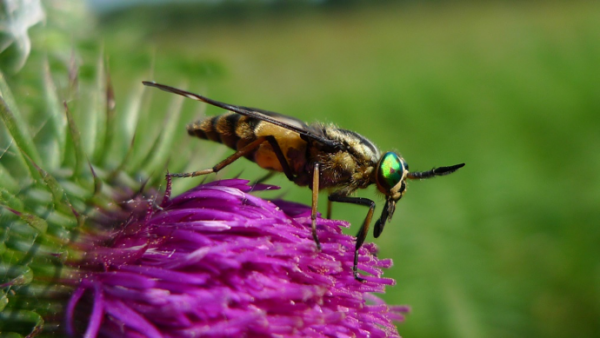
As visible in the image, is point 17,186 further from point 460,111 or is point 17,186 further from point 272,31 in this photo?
point 272,31

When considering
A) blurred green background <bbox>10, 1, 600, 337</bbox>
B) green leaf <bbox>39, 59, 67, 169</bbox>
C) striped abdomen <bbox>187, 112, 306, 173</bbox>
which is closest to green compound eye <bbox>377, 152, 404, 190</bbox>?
striped abdomen <bbox>187, 112, 306, 173</bbox>

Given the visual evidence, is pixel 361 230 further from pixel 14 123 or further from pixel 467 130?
pixel 467 130

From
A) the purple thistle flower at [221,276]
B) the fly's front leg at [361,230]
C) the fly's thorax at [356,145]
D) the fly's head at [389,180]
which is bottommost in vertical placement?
the purple thistle flower at [221,276]

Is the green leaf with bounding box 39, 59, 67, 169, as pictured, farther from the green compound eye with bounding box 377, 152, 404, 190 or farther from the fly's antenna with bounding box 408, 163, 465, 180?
the fly's antenna with bounding box 408, 163, 465, 180

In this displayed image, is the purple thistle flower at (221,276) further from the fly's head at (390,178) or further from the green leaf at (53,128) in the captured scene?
the green leaf at (53,128)

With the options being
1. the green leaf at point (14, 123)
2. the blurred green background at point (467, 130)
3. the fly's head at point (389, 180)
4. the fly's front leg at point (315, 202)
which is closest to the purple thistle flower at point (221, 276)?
the fly's front leg at point (315, 202)

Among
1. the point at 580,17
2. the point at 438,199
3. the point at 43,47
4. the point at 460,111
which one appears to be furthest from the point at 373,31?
the point at 43,47

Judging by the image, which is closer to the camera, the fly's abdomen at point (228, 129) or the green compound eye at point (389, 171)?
the green compound eye at point (389, 171)
